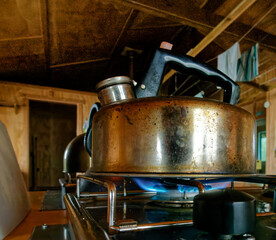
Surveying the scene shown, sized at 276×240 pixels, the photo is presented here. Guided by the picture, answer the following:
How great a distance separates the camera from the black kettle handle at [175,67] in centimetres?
81

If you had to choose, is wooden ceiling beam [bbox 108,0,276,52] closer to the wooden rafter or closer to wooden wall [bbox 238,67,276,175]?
the wooden rafter

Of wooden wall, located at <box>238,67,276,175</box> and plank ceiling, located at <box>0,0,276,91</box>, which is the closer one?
plank ceiling, located at <box>0,0,276,91</box>

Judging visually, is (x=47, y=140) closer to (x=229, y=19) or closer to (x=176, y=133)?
(x=229, y=19)

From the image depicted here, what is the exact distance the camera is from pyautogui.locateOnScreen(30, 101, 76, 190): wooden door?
23.1ft

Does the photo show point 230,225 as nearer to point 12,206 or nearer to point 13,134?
point 12,206

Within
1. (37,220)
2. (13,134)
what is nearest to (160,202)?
(37,220)

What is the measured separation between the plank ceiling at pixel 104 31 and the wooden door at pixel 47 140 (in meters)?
3.30

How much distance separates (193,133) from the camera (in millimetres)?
620

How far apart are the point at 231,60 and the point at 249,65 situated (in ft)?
0.74

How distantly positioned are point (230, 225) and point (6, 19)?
3.08m

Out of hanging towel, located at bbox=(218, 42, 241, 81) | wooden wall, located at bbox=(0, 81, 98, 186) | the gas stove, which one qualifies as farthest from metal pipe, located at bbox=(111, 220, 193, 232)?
wooden wall, located at bbox=(0, 81, 98, 186)

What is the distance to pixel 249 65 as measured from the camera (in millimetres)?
2689

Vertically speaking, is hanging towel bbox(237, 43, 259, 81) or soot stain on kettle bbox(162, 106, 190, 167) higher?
hanging towel bbox(237, 43, 259, 81)

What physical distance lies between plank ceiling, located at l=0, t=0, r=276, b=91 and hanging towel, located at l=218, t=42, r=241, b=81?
0.29m
